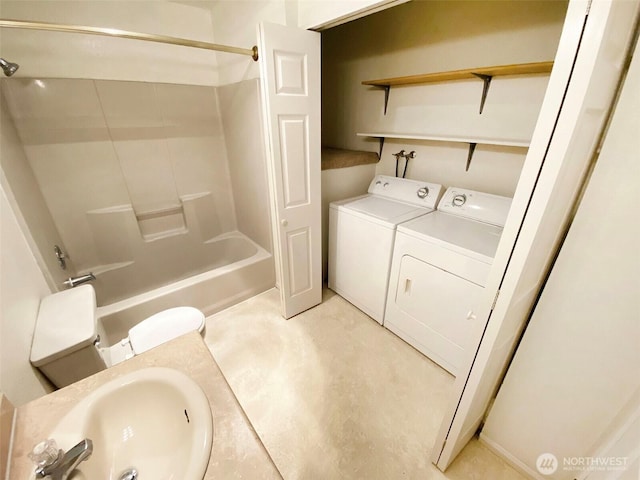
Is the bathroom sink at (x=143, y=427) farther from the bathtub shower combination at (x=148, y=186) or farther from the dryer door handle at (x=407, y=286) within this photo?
the dryer door handle at (x=407, y=286)

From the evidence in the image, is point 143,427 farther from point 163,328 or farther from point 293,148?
point 293,148

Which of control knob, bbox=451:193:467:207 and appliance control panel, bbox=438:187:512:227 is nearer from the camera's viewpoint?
appliance control panel, bbox=438:187:512:227

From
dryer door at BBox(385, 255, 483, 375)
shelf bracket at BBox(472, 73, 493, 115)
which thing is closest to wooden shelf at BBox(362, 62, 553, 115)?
shelf bracket at BBox(472, 73, 493, 115)

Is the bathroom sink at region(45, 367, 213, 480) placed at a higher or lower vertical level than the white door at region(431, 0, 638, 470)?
lower

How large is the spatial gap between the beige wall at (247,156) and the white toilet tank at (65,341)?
4.61 feet

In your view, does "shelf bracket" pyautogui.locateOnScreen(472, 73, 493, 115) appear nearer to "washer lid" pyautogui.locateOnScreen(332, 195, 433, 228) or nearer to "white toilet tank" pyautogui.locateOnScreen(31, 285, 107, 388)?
"washer lid" pyautogui.locateOnScreen(332, 195, 433, 228)

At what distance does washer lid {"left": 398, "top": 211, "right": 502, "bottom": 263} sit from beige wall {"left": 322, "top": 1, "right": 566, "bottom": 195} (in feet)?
1.10

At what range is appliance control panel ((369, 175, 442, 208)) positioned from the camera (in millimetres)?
1942

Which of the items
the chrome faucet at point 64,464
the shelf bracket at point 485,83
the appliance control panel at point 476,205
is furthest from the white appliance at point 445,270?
the chrome faucet at point 64,464

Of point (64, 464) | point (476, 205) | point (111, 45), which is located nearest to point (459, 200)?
point (476, 205)

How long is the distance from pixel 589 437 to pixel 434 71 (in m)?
2.17

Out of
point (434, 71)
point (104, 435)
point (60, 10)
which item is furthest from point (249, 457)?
point (60, 10)

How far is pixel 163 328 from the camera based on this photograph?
151 centimetres
